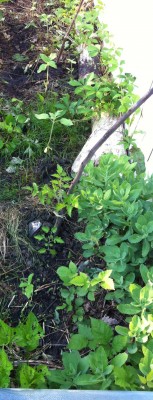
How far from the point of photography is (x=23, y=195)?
9.57 feet

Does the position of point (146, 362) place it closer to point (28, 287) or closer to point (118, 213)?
point (118, 213)

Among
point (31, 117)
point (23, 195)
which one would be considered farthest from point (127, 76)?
point (23, 195)

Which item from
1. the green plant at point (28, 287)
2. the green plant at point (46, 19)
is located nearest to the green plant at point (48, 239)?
the green plant at point (28, 287)

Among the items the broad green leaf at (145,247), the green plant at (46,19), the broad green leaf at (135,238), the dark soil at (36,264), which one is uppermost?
the green plant at (46,19)

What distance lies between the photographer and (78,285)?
2041 mm

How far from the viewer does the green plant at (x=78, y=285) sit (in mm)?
2002

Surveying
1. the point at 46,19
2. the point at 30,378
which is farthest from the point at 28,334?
the point at 46,19

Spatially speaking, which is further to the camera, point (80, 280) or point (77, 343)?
point (80, 280)

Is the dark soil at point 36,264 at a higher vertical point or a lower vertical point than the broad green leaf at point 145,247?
lower

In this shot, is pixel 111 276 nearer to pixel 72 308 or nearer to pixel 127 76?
pixel 72 308

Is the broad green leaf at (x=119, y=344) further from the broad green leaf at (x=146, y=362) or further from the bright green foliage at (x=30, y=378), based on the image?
the bright green foliage at (x=30, y=378)

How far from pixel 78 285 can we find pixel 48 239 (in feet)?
2.21

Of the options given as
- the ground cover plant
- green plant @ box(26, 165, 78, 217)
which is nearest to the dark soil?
the ground cover plant

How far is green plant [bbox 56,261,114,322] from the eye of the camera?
6.57ft
